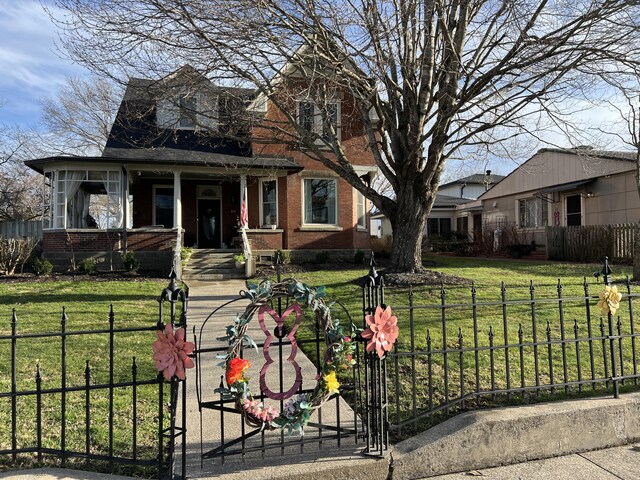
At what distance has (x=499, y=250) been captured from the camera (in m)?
24.1

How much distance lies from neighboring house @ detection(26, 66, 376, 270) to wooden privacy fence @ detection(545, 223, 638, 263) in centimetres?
859

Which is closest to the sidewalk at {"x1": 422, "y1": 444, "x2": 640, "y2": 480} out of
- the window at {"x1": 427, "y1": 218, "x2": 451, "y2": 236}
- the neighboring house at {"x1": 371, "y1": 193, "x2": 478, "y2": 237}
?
the neighboring house at {"x1": 371, "y1": 193, "x2": 478, "y2": 237}

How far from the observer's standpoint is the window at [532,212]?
2475cm

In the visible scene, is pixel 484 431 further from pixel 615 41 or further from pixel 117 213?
pixel 117 213

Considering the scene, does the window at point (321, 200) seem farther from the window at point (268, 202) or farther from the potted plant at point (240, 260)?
the potted plant at point (240, 260)

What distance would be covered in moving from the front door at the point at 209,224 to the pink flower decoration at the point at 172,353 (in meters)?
16.7

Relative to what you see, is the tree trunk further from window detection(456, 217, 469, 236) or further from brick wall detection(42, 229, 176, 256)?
window detection(456, 217, 469, 236)

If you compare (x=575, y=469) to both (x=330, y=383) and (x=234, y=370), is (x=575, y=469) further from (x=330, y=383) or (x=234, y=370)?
(x=234, y=370)

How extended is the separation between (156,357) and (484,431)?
2.47 m

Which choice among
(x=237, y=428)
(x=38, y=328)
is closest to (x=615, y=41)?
(x=237, y=428)

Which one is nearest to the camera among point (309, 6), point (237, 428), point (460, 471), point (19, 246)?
point (460, 471)

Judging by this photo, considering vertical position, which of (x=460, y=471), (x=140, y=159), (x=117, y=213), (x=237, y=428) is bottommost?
(x=460, y=471)

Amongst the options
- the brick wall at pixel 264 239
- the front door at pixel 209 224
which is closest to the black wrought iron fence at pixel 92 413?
the brick wall at pixel 264 239

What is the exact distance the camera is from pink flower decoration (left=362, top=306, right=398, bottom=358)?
3.15m
